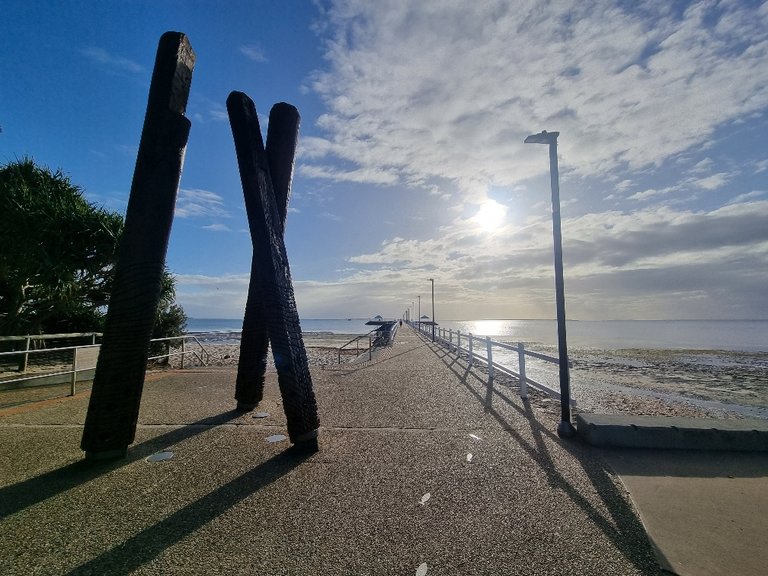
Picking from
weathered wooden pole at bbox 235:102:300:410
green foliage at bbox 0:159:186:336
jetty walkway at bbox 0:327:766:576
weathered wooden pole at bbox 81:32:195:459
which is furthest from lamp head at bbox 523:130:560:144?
green foliage at bbox 0:159:186:336

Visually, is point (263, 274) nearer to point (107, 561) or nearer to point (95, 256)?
point (107, 561)

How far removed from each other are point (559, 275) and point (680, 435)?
238 centimetres

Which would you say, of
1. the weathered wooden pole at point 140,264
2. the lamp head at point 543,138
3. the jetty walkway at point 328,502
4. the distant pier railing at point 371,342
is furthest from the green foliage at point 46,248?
the lamp head at point 543,138

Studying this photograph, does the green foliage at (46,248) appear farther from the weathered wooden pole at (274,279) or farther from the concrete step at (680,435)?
the concrete step at (680,435)

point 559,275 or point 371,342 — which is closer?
point 559,275

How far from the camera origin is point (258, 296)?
230 inches

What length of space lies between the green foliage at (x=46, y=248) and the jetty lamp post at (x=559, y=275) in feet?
47.7

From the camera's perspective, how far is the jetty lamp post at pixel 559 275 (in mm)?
4836

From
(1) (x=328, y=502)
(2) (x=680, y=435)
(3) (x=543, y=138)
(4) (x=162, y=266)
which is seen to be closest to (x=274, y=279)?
(4) (x=162, y=266)

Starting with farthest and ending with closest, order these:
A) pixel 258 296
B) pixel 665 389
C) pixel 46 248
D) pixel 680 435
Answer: pixel 665 389, pixel 46 248, pixel 258 296, pixel 680 435

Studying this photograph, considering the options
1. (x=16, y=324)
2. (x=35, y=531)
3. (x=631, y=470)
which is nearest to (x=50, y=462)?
(x=35, y=531)

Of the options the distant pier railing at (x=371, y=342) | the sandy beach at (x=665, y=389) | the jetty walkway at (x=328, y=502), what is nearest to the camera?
the jetty walkway at (x=328, y=502)

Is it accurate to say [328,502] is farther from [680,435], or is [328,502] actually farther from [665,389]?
[665,389]

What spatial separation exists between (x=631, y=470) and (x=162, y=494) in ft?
14.7
